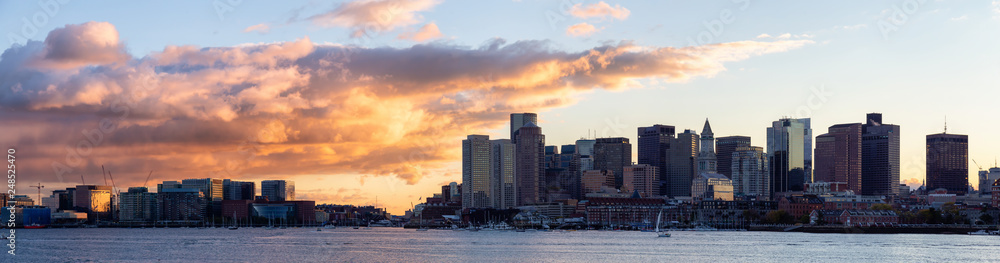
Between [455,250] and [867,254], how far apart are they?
44.6 metres

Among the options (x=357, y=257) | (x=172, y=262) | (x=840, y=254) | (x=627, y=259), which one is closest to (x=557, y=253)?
A: (x=627, y=259)

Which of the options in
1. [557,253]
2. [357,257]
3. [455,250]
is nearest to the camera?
[357,257]

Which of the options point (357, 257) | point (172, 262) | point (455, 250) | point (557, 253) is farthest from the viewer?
point (455, 250)

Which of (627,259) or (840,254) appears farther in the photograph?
(840,254)

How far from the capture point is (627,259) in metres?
104

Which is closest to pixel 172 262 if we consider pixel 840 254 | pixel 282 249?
pixel 282 249

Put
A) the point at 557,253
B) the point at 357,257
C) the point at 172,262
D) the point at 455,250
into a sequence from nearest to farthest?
the point at 172,262 → the point at 357,257 → the point at 557,253 → the point at 455,250

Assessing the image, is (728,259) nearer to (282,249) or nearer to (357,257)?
(357,257)

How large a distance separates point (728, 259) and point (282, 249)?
5146 centimetres

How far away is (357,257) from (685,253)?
34.8 m

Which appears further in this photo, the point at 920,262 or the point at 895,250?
the point at 895,250

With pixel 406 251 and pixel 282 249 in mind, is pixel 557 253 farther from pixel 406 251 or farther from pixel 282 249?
pixel 282 249

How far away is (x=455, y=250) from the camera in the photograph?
121938mm

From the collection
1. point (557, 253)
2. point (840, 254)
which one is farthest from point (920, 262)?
point (557, 253)
